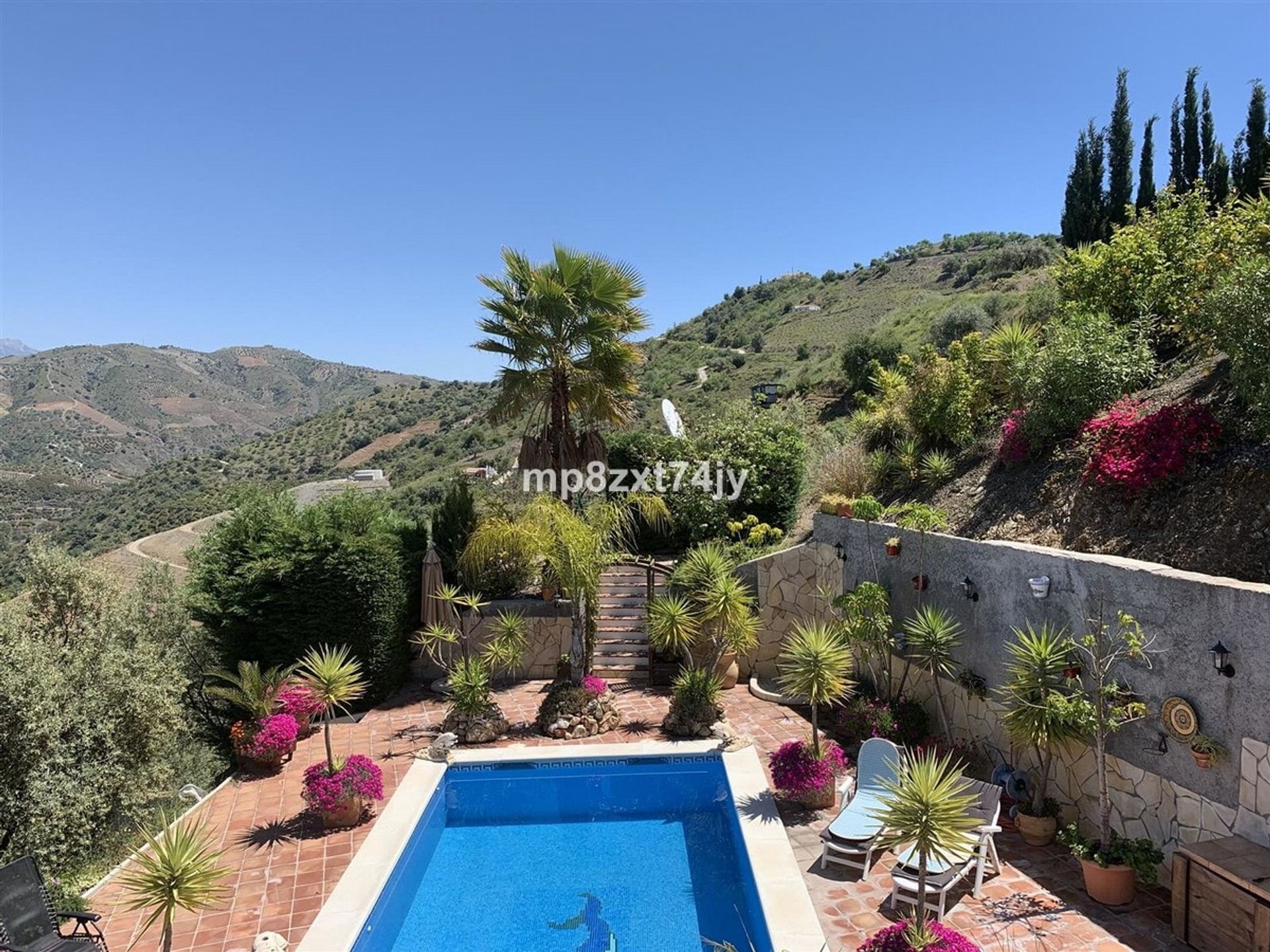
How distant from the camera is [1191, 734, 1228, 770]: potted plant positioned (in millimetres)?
5922

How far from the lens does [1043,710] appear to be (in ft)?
22.2

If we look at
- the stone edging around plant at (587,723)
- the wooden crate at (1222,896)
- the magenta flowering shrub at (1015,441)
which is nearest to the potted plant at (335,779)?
the stone edging around plant at (587,723)

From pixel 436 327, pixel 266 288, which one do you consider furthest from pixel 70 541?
pixel 436 327

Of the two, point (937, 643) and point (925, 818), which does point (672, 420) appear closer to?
point (937, 643)

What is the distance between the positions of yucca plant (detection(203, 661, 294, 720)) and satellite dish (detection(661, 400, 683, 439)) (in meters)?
10.5

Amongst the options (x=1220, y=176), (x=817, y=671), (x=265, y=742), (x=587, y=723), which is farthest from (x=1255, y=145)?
(x=265, y=742)

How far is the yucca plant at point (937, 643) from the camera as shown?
9.19 metres

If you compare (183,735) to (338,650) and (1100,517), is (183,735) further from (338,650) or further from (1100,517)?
(1100,517)

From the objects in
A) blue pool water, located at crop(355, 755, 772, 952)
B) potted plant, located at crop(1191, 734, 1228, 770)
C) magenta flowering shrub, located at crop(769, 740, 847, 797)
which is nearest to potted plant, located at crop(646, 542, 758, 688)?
blue pool water, located at crop(355, 755, 772, 952)

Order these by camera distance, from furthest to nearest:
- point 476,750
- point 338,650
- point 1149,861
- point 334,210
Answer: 1. point 334,210
2. point 338,650
3. point 476,750
4. point 1149,861

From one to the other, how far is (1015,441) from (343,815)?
11.2 meters

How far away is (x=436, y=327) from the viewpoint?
27609 mm

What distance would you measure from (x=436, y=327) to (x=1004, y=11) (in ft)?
69.6

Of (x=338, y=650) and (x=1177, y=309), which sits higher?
(x=1177, y=309)
